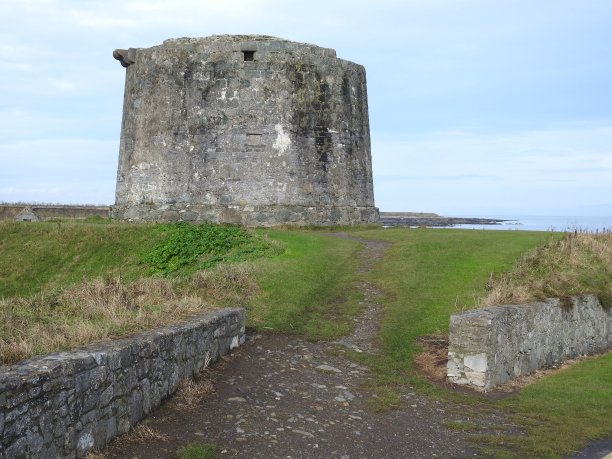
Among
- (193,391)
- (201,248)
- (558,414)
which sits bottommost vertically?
(558,414)

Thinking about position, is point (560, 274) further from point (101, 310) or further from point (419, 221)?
point (419, 221)

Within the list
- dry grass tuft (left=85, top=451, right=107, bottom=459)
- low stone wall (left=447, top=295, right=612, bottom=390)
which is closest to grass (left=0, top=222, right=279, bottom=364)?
dry grass tuft (left=85, top=451, right=107, bottom=459)

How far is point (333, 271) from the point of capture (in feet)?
54.6

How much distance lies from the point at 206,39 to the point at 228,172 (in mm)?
5498

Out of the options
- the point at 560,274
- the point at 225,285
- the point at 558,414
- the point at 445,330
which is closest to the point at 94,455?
the point at 558,414

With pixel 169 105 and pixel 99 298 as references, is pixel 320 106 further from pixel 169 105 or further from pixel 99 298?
pixel 99 298

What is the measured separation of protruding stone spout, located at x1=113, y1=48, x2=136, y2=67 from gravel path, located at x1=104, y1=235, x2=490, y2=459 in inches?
799

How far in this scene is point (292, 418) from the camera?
8305 mm

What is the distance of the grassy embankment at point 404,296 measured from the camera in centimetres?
939

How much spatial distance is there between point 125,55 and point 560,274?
801 inches

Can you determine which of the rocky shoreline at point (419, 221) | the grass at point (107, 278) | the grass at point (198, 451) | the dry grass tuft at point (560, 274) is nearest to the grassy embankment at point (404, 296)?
the grass at point (107, 278)

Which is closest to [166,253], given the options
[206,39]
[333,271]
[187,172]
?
[333,271]

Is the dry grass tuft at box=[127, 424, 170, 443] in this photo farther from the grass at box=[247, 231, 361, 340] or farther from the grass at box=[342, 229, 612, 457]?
the grass at box=[247, 231, 361, 340]

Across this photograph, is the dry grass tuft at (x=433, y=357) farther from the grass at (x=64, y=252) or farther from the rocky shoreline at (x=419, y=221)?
the rocky shoreline at (x=419, y=221)
